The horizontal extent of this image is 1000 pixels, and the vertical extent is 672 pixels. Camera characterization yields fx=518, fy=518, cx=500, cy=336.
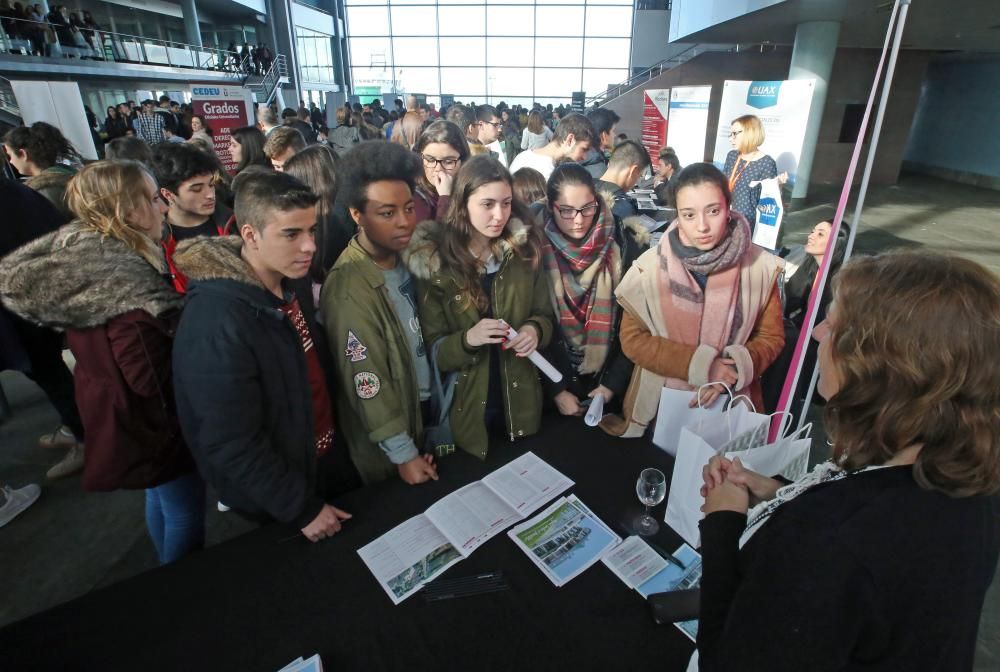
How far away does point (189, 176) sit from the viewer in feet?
8.38

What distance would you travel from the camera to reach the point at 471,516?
145 cm

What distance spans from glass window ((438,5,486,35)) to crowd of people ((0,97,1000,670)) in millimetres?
19156

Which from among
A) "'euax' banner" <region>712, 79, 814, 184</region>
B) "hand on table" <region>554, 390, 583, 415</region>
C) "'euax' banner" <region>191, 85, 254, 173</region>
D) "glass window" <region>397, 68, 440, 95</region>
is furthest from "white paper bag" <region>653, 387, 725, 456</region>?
"glass window" <region>397, 68, 440, 95</region>

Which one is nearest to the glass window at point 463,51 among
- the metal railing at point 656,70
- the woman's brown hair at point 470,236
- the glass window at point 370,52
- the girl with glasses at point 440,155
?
the glass window at point 370,52

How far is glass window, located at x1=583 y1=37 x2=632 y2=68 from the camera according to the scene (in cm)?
1855

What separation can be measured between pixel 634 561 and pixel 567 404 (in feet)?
2.40

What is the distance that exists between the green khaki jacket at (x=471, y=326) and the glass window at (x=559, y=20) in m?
19.7

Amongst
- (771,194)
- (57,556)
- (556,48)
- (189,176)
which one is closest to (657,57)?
(556,48)

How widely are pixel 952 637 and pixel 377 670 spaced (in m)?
0.99

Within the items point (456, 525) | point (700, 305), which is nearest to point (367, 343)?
point (456, 525)

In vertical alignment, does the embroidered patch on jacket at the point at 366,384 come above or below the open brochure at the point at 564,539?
above

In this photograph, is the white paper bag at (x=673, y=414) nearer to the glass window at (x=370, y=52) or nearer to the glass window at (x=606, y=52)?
the glass window at (x=606, y=52)

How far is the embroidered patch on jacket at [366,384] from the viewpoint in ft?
5.20

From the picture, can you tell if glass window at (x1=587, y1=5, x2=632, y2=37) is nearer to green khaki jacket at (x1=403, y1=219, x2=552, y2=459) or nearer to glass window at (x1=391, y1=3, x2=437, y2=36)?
glass window at (x1=391, y1=3, x2=437, y2=36)
